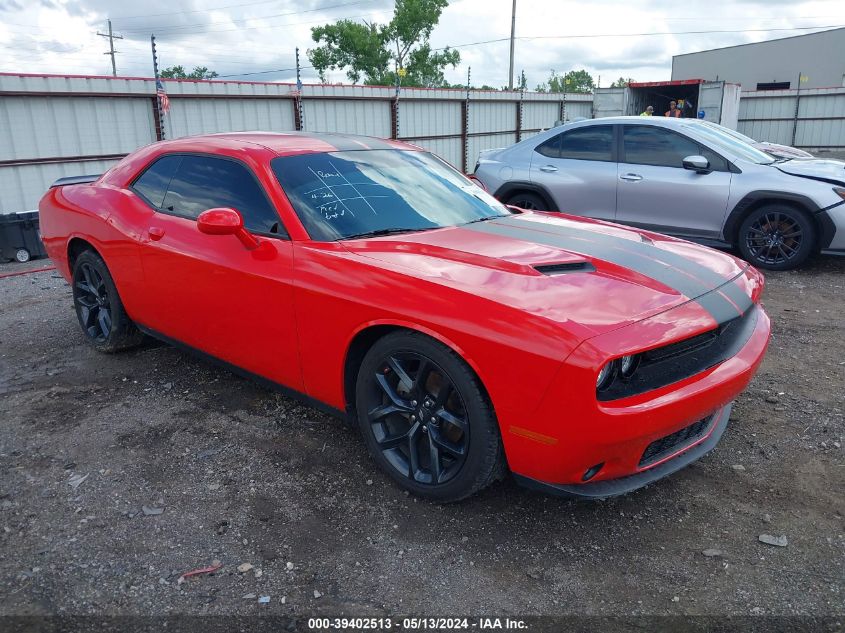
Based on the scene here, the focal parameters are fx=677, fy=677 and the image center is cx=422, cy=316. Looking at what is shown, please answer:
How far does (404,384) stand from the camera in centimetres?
291

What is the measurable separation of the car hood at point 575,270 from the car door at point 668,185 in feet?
12.5

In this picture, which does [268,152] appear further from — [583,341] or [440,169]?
[583,341]

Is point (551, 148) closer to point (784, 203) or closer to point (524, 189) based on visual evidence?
point (524, 189)

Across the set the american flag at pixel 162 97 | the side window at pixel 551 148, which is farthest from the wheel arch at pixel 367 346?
the american flag at pixel 162 97

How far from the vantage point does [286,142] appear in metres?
3.88

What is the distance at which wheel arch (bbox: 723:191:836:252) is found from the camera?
21.8 ft

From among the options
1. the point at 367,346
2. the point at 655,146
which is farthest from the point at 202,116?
the point at 367,346

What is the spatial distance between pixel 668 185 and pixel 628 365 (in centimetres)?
529

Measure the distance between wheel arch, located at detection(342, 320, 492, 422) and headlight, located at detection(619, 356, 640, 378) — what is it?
510 millimetres

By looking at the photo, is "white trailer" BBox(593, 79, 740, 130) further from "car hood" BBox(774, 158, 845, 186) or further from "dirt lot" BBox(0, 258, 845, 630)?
"dirt lot" BBox(0, 258, 845, 630)

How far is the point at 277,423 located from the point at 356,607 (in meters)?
1.58

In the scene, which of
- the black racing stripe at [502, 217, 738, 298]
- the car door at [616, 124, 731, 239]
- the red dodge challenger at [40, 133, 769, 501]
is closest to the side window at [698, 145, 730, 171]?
the car door at [616, 124, 731, 239]

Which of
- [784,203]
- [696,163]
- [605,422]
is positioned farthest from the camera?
[696,163]

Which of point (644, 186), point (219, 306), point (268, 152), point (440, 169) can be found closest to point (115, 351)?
point (219, 306)
